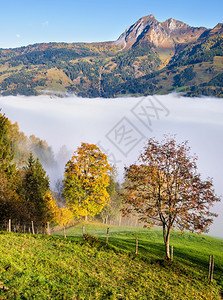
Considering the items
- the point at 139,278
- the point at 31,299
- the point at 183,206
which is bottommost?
the point at 139,278

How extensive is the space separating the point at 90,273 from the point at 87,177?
28.7 m

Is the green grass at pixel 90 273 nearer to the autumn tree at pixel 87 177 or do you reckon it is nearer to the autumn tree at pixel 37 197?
→ the autumn tree at pixel 87 177

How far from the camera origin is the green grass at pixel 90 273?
567 inches

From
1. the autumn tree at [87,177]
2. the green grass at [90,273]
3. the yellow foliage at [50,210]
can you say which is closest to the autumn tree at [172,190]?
the green grass at [90,273]

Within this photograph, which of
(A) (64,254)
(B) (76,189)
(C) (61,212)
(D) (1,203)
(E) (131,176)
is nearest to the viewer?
(A) (64,254)

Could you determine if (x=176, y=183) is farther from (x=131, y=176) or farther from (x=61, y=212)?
(x=61, y=212)

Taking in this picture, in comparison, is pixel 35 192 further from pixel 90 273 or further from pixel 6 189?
→ pixel 90 273

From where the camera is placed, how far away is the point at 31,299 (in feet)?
40.7

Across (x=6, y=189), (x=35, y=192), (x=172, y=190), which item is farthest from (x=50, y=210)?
(x=172, y=190)

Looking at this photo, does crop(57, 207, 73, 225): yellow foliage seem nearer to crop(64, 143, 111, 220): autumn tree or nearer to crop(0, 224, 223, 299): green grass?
crop(64, 143, 111, 220): autumn tree

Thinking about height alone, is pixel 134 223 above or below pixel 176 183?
below

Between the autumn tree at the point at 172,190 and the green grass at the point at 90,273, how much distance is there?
13.7ft

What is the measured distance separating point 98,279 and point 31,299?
6.48 m

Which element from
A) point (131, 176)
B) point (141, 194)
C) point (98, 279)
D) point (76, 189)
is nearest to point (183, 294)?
point (98, 279)
